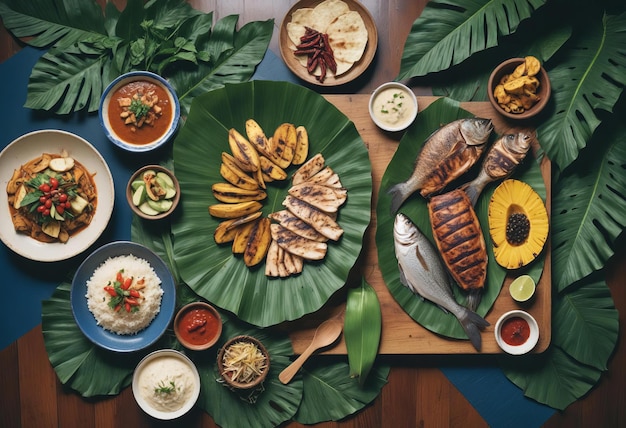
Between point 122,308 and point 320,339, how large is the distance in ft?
3.78

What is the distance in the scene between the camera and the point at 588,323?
3.53 metres

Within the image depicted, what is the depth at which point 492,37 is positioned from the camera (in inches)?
129

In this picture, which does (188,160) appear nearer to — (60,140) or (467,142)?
(60,140)

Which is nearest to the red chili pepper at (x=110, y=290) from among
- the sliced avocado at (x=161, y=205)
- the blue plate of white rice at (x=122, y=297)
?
the blue plate of white rice at (x=122, y=297)

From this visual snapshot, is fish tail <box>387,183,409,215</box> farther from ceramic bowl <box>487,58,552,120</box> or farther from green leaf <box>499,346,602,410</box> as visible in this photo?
green leaf <box>499,346,602,410</box>

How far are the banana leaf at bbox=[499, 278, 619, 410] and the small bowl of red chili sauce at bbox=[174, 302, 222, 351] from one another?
1.79 m

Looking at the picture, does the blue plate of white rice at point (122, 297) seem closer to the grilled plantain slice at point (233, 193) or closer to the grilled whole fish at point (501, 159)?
the grilled plantain slice at point (233, 193)

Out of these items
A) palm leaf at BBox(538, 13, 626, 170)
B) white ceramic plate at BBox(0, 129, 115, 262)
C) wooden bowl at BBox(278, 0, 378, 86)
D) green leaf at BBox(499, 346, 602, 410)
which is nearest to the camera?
palm leaf at BBox(538, 13, 626, 170)

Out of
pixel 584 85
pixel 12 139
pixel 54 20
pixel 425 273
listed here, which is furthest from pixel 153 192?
pixel 584 85

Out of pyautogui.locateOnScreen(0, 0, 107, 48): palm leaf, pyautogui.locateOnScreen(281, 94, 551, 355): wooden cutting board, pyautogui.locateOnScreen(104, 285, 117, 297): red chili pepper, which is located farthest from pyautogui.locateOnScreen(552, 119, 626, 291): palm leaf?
pyautogui.locateOnScreen(0, 0, 107, 48): palm leaf

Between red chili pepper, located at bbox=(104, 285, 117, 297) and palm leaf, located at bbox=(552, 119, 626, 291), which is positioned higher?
palm leaf, located at bbox=(552, 119, 626, 291)

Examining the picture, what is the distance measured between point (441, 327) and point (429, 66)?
1.54 metres

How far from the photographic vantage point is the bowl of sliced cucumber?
3264mm

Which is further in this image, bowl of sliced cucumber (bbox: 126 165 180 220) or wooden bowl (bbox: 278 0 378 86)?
wooden bowl (bbox: 278 0 378 86)
